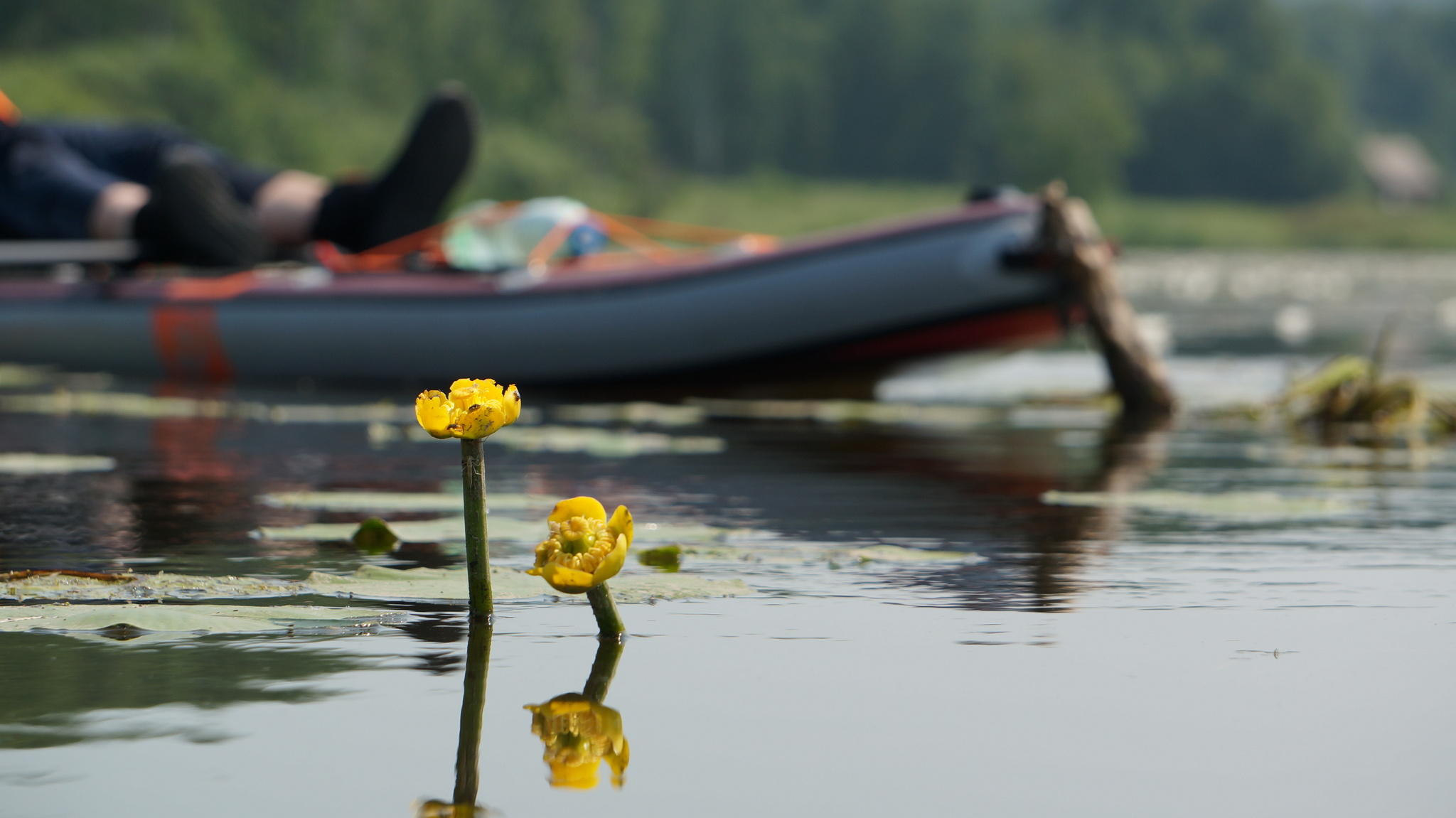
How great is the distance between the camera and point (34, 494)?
4465mm

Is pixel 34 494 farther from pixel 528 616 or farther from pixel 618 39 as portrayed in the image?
pixel 618 39

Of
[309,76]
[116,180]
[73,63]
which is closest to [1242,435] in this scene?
[116,180]

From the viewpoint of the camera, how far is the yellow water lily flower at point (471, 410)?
2498 millimetres

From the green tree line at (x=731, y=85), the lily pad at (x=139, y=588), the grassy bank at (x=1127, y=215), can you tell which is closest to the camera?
the lily pad at (x=139, y=588)

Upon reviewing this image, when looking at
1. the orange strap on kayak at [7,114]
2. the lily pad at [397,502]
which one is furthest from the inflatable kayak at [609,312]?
the lily pad at [397,502]

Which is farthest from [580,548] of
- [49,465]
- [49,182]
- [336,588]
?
[49,182]

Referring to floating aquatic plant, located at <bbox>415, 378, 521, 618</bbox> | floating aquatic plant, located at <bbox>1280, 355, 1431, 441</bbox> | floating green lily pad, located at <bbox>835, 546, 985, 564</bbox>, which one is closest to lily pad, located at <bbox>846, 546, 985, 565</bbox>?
floating green lily pad, located at <bbox>835, 546, 985, 564</bbox>

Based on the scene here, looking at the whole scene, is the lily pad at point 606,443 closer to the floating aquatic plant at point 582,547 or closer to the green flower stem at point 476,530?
the green flower stem at point 476,530

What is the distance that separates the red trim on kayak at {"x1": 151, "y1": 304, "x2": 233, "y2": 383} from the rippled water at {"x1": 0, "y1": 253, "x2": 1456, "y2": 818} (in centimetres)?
291

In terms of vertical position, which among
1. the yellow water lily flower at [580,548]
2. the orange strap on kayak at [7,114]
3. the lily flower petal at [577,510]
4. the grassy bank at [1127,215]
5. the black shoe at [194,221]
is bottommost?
the yellow water lily flower at [580,548]

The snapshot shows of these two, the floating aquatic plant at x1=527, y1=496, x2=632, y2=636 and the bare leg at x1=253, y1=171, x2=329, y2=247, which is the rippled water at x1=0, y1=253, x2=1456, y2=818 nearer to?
the floating aquatic plant at x1=527, y1=496, x2=632, y2=636

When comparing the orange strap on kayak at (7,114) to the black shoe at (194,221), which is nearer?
the black shoe at (194,221)

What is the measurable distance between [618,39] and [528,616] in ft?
205

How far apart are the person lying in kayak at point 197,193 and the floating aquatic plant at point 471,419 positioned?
6.18 m
